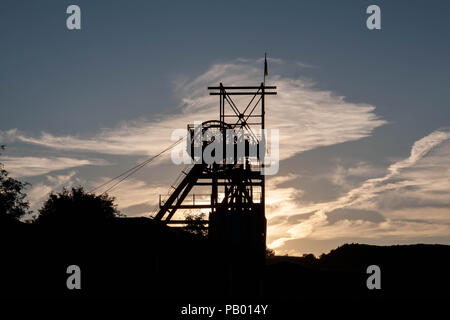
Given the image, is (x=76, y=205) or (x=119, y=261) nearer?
(x=119, y=261)

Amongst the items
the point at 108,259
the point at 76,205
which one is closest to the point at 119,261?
the point at 108,259

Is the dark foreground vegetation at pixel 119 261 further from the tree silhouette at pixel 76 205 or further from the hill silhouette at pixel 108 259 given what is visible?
the tree silhouette at pixel 76 205

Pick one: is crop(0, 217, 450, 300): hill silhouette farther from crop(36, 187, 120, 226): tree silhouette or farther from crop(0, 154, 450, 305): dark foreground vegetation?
crop(36, 187, 120, 226): tree silhouette

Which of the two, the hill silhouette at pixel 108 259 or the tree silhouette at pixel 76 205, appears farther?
the tree silhouette at pixel 76 205

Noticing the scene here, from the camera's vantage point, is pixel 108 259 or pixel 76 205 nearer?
pixel 108 259

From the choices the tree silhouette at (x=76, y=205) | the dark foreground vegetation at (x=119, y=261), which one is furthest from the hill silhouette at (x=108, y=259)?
the tree silhouette at (x=76, y=205)

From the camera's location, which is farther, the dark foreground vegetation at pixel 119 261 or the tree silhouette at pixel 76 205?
the tree silhouette at pixel 76 205

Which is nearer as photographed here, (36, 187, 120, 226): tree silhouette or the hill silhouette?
the hill silhouette

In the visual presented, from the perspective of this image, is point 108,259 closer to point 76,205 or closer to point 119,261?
point 119,261

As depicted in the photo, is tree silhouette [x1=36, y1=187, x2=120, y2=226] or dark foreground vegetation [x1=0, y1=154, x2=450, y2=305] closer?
dark foreground vegetation [x1=0, y1=154, x2=450, y2=305]

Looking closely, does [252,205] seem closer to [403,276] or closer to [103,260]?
[103,260]

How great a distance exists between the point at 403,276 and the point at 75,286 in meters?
41.9

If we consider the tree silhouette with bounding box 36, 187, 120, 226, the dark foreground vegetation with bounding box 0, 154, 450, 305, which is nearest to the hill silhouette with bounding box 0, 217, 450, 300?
the dark foreground vegetation with bounding box 0, 154, 450, 305
